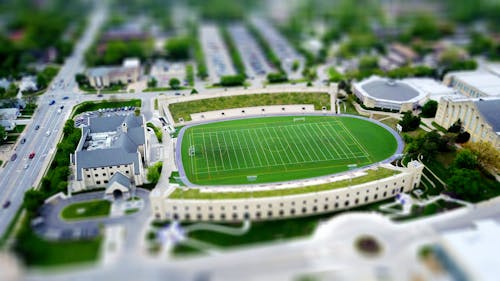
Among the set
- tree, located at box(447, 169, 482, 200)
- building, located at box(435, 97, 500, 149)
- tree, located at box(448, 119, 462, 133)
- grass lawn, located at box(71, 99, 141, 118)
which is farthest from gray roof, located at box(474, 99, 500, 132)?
grass lawn, located at box(71, 99, 141, 118)

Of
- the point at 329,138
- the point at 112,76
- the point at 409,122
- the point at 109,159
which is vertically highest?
the point at 409,122

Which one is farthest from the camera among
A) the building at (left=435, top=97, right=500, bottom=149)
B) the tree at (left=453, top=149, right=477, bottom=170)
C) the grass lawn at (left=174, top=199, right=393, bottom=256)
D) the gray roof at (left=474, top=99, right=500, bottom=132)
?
the gray roof at (left=474, top=99, right=500, bottom=132)

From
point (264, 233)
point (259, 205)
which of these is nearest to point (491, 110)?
point (259, 205)

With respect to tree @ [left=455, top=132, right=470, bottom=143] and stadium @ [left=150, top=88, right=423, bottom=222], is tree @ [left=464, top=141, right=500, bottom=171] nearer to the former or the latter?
tree @ [left=455, top=132, right=470, bottom=143]

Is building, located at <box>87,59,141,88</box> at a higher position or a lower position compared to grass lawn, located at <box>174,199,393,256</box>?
higher

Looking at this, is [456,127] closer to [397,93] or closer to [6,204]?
[397,93]

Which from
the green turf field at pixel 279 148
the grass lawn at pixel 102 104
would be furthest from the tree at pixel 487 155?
the grass lawn at pixel 102 104
